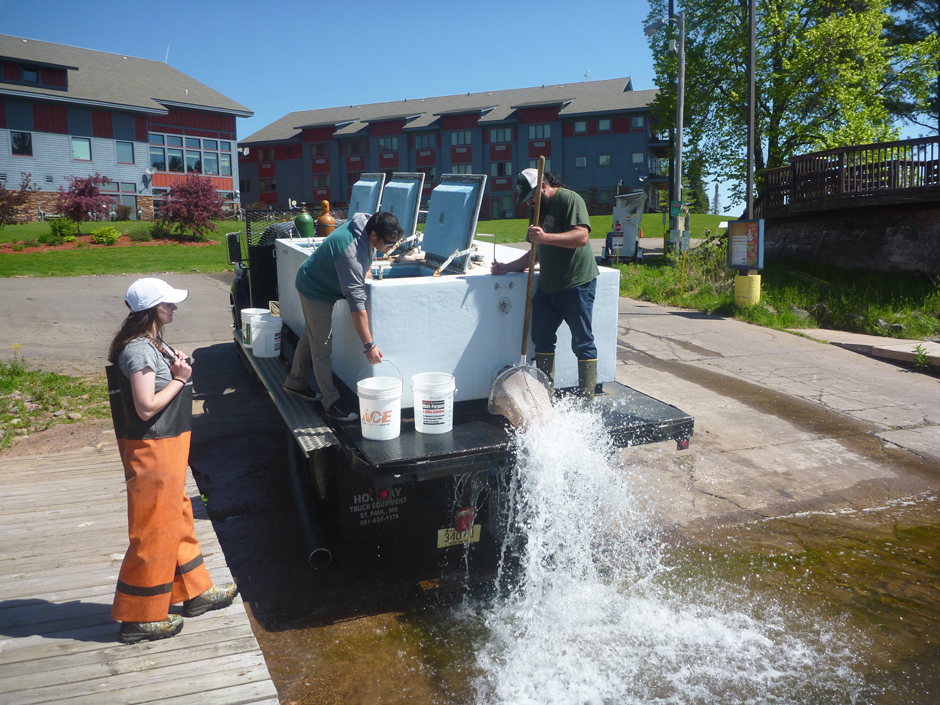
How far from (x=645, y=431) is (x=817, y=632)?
4.80ft

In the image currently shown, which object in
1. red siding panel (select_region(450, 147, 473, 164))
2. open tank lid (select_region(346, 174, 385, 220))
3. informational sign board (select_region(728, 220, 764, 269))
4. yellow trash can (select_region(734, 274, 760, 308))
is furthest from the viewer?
red siding panel (select_region(450, 147, 473, 164))

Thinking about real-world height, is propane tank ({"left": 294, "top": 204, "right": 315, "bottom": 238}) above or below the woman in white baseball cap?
above

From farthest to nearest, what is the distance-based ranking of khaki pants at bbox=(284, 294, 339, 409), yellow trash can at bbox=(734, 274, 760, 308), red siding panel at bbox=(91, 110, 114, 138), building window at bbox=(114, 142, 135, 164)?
building window at bbox=(114, 142, 135, 164) → red siding panel at bbox=(91, 110, 114, 138) → yellow trash can at bbox=(734, 274, 760, 308) → khaki pants at bbox=(284, 294, 339, 409)

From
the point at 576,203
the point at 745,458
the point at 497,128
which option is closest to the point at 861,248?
the point at 745,458

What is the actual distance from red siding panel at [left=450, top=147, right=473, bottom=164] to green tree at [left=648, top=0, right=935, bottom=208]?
3477 centimetres

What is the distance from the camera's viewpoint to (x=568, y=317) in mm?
4883

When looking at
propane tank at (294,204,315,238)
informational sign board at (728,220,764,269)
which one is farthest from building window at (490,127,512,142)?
propane tank at (294,204,315,238)

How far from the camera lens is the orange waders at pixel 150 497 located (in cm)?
327

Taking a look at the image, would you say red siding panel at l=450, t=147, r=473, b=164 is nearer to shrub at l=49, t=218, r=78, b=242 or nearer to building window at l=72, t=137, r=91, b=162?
building window at l=72, t=137, r=91, b=162

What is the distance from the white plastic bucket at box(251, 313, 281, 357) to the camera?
6.69 meters

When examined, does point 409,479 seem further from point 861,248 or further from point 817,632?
point 861,248

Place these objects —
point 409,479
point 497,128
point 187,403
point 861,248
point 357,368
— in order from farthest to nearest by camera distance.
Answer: point 497,128, point 861,248, point 357,368, point 409,479, point 187,403

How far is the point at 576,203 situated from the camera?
4.97 meters

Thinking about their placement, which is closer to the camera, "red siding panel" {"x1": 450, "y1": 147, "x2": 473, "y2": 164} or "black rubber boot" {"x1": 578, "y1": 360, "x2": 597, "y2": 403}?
"black rubber boot" {"x1": 578, "y1": 360, "x2": 597, "y2": 403}
